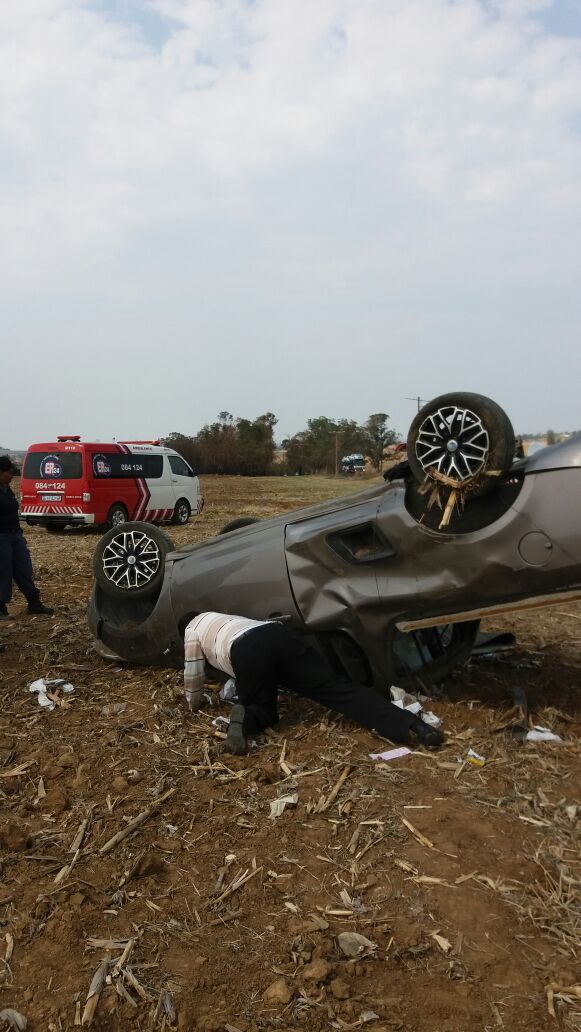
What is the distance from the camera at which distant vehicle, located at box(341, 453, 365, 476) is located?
60947mm

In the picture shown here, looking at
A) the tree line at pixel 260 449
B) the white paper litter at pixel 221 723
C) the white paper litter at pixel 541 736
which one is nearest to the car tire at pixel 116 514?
the white paper litter at pixel 221 723

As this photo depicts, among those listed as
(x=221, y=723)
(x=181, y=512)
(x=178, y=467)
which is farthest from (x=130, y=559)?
(x=178, y=467)

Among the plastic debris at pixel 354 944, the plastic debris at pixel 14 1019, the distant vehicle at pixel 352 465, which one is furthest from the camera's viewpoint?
the distant vehicle at pixel 352 465

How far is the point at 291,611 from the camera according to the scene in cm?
461

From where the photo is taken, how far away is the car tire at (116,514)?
636 inches

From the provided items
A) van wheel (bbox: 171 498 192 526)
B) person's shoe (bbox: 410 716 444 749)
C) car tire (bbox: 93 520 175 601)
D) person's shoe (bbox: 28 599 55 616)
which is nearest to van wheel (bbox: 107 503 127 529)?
van wheel (bbox: 171 498 192 526)

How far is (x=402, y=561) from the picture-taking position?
4312mm

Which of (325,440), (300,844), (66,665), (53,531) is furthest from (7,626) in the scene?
(325,440)

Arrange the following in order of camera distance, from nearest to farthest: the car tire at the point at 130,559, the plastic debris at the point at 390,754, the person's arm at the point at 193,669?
the plastic debris at the point at 390,754 → the person's arm at the point at 193,669 → the car tire at the point at 130,559

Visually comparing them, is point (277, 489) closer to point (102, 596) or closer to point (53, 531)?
point (53, 531)

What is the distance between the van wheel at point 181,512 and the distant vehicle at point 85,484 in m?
1.00

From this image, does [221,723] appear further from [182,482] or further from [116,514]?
[182,482]

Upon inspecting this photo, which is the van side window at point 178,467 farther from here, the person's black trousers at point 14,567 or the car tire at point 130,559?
the car tire at point 130,559

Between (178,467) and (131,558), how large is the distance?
13.4 metres
